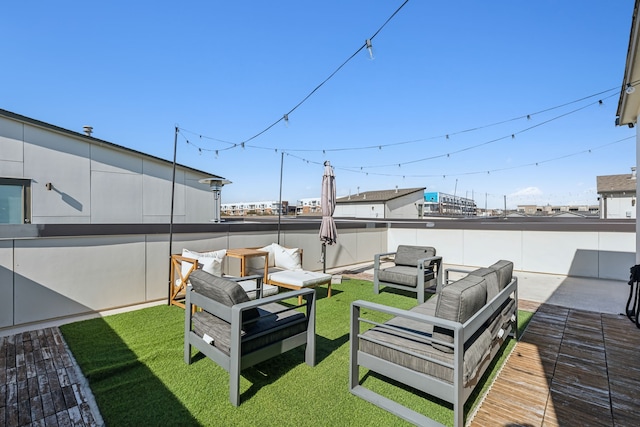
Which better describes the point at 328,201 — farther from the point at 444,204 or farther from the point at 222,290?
the point at 444,204

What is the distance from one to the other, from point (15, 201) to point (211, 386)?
6700 millimetres

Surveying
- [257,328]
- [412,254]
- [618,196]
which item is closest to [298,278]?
[257,328]

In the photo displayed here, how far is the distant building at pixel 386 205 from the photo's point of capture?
21500 mm

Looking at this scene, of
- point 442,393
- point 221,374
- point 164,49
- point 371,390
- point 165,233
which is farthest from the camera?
point 164,49

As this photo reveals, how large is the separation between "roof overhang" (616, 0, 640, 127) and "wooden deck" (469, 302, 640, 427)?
3030 millimetres

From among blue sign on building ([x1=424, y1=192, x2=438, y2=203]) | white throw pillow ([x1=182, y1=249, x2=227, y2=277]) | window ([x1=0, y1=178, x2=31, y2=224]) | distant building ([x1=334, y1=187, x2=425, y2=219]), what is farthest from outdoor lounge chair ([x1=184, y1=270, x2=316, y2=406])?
blue sign on building ([x1=424, y1=192, x2=438, y2=203])

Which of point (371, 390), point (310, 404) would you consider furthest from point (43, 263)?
point (371, 390)

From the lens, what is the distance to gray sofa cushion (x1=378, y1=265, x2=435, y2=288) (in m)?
4.99

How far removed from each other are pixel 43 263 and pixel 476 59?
969 cm

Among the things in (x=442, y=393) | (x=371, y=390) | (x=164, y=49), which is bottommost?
(x=371, y=390)

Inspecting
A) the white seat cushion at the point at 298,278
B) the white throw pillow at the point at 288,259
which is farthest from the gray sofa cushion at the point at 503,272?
the white throw pillow at the point at 288,259

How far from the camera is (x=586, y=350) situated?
3082 millimetres

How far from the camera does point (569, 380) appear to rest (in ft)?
8.27

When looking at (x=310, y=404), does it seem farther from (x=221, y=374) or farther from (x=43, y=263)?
(x=43, y=263)
